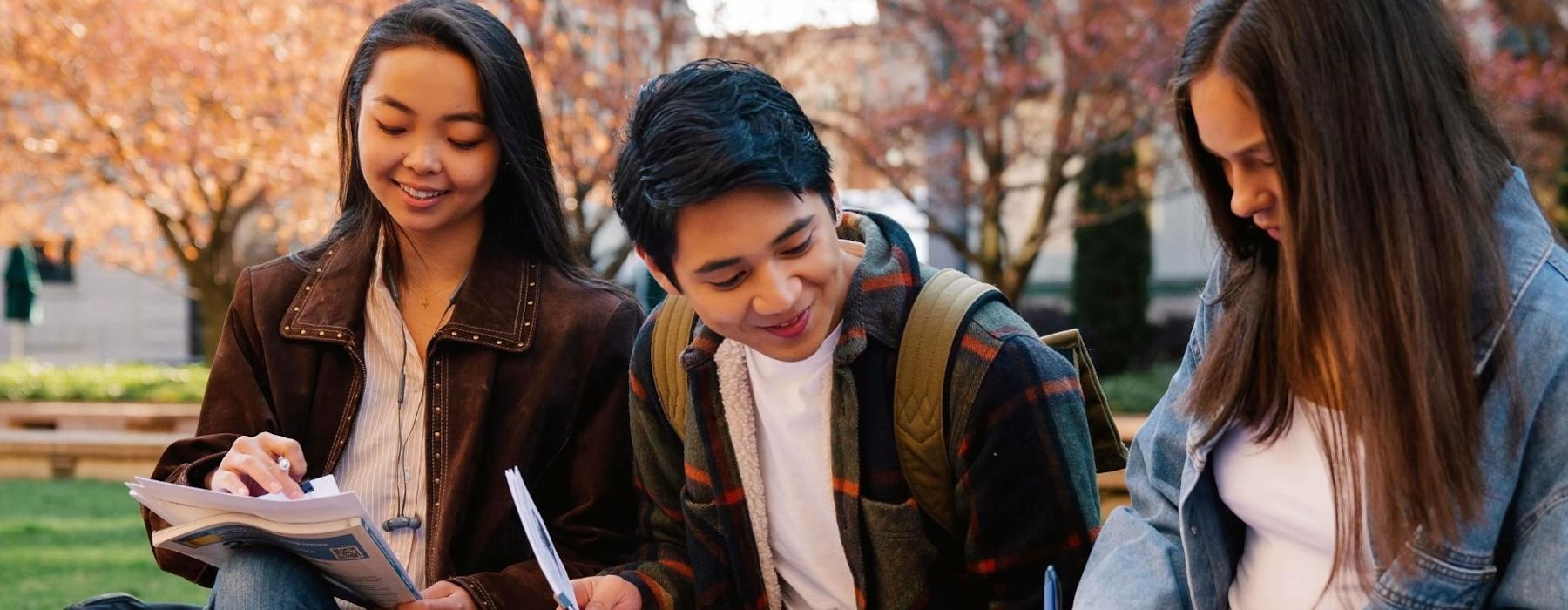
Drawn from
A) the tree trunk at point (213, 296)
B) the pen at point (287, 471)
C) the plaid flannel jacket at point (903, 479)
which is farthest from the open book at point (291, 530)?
the tree trunk at point (213, 296)

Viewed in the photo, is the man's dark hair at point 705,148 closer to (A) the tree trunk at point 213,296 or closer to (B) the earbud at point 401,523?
(B) the earbud at point 401,523

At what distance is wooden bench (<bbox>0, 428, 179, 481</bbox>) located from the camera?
25.4ft

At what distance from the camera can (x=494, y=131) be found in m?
2.76

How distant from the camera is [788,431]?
247cm

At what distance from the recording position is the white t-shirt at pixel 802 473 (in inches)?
95.7

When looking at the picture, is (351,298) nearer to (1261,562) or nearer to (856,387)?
(856,387)

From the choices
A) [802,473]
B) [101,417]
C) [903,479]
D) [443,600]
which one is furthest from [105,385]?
[903,479]

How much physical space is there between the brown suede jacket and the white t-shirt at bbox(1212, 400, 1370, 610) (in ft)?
3.82

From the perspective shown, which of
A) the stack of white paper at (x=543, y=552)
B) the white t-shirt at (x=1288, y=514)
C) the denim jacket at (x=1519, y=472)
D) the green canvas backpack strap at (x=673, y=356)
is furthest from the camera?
the green canvas backpack strap at (x=673, y=356)

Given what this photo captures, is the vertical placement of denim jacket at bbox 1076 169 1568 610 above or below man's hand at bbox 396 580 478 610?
above

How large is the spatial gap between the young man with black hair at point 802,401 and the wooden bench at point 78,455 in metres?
5.99

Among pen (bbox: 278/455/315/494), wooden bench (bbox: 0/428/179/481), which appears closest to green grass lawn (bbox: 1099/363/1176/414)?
wooden bench (bbox: 0/428/179/481)

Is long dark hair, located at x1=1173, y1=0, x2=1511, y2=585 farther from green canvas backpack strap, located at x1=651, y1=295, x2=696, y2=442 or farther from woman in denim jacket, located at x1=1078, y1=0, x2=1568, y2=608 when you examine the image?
green canvas backpack strap, located at x1=651, y1=295, x2=696, y2=442

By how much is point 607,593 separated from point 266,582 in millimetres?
541
